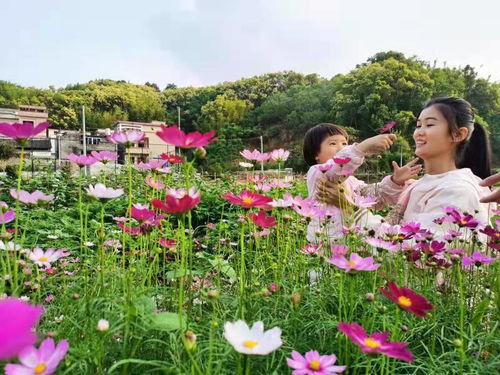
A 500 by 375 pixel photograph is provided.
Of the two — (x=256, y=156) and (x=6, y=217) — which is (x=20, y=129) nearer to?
(x=6, y=217)

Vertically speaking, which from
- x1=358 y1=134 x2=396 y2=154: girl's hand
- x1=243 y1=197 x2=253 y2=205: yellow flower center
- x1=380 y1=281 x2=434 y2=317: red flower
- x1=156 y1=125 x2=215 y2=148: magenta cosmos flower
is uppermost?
x1=156 y1=125 x2=215 y2=148: magenta cosmos flower

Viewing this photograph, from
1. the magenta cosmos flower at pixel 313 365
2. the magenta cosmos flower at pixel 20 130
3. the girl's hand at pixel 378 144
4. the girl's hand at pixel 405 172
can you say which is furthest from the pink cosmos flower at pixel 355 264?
the girl's hand at pixel 405 172

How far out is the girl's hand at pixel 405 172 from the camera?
132 cm

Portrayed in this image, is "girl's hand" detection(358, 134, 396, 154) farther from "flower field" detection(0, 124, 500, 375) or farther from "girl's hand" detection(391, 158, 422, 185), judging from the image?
"flower field" detection(0, 124, 500, 375)

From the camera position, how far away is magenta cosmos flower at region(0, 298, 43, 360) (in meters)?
0.14

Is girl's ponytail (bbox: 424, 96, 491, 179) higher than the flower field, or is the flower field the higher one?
girl's ponytail (bbox: 424, 96, 491, 179)

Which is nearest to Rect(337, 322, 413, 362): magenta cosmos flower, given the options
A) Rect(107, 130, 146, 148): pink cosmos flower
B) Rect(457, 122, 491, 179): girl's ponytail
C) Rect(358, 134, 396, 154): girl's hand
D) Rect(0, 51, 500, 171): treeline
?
Rect(107, 130, 146, 148): pink cosmos flower

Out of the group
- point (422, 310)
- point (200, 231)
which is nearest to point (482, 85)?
point (200, 231)

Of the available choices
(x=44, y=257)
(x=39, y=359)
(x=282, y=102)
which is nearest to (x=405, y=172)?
(x=44, y=257)

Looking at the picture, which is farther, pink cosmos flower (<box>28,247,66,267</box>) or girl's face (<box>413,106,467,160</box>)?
girl's face (<box>413,106,467,160</box>)

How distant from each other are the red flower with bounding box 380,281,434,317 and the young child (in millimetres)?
432

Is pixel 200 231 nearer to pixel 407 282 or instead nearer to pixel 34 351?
pixel 407 282

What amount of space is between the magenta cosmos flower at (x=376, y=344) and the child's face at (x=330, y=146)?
1253mm

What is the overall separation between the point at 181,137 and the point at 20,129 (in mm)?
250
